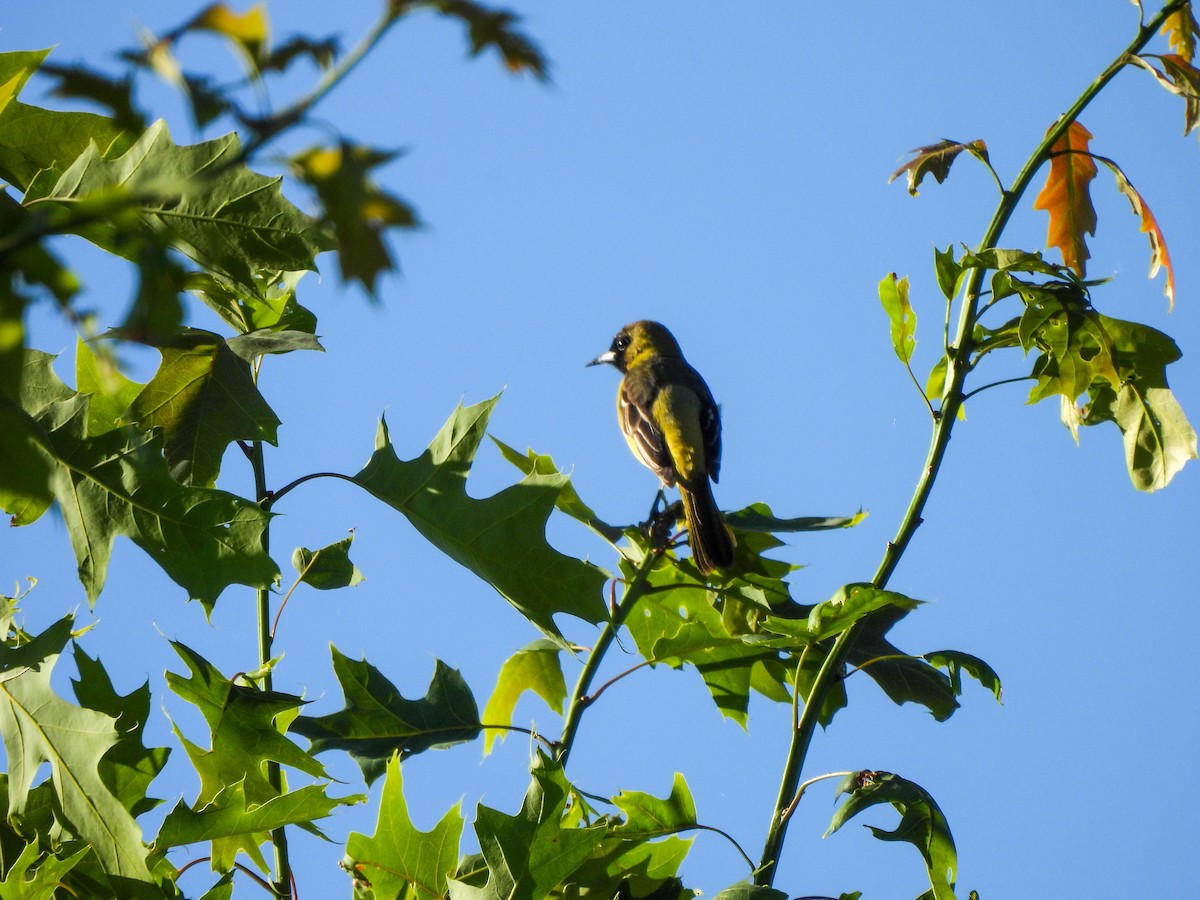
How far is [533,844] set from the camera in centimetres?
219

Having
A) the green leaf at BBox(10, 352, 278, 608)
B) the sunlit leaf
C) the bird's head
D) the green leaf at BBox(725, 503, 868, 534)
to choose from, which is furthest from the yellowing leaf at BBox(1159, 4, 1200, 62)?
the bird's head

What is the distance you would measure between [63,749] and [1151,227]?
119 inches

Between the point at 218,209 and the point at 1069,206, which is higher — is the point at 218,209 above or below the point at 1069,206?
below

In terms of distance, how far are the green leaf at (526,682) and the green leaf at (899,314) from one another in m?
1.19

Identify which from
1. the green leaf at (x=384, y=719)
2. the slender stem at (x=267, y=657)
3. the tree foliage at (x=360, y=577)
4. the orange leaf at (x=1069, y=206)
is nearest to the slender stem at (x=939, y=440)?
the tree foliage at (x=360, y=577)

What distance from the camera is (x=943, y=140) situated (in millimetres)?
3207

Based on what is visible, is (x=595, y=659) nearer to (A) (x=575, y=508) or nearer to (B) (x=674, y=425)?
(A) (x=575, y=508)

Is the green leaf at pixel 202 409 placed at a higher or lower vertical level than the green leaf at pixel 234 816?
higher

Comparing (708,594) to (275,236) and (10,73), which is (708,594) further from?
(10,73)

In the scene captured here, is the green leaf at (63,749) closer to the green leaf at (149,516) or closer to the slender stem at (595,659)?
the green leaf at (149,516)

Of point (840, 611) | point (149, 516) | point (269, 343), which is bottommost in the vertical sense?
point (149, 516)

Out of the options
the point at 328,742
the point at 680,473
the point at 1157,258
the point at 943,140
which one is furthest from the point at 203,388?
the point at 680,473

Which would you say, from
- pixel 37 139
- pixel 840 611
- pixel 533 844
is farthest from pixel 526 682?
pixel 37 139

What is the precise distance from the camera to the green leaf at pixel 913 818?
2.62 meters
